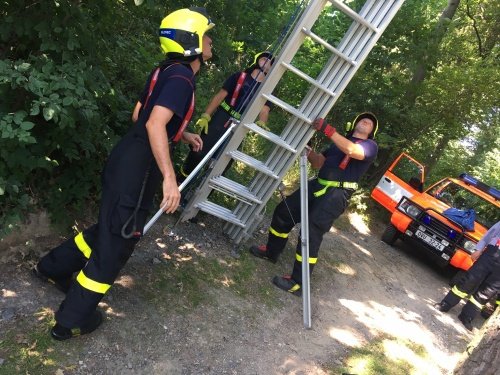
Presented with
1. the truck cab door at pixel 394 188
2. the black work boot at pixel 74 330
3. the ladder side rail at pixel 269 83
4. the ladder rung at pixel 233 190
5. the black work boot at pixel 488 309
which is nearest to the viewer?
the black work boot at pixel 74 330

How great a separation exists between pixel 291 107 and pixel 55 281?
2656 millimetres

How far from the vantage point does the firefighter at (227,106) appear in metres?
4.99

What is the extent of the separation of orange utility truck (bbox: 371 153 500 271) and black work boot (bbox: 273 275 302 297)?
3290 mm

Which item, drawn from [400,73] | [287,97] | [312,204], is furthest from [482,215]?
[312,204]

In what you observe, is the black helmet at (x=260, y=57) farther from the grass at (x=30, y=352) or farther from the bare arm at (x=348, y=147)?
the grass at (x=30, y=352)

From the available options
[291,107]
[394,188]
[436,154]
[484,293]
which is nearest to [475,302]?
[484,293]

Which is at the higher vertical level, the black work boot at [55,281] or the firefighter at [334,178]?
the firefighter at [334,178]

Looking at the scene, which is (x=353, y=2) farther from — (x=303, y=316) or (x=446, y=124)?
(x=303, y=316)

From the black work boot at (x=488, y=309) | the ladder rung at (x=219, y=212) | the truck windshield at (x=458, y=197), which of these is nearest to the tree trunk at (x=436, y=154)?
the truck windshield at (x=458, y=197)

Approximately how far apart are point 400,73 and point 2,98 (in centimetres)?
852

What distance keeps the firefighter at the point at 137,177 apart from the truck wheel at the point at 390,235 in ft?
19.7

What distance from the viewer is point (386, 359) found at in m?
4.09

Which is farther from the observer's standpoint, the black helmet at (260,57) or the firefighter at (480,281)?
the firefighter at (480,281)

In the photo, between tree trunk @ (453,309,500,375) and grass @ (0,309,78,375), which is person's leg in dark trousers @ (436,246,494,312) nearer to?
tree trunk @ (453,309,500,375)
